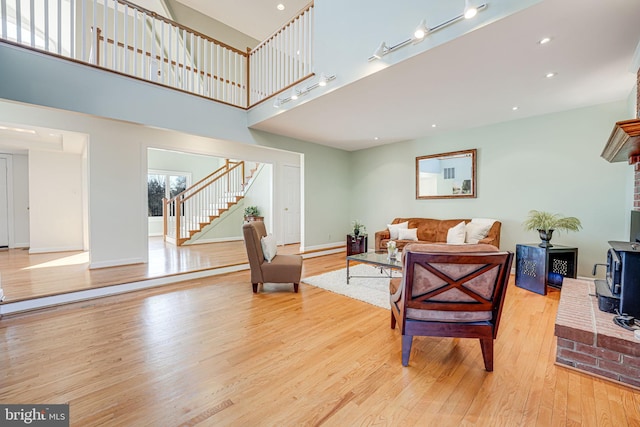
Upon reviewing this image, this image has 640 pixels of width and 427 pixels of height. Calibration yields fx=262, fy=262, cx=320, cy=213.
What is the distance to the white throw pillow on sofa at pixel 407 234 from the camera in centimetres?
516

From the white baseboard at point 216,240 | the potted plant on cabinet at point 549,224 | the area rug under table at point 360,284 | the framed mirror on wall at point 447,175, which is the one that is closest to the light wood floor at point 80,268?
the white baseboard at point 216,240

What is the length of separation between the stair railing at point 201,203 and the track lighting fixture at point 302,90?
415cm

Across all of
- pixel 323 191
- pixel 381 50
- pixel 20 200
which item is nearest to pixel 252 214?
pixel 323 191

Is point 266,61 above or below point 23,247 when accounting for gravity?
above

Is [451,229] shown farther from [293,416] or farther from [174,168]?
[174,168]

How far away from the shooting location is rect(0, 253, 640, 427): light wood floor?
59.4 inches

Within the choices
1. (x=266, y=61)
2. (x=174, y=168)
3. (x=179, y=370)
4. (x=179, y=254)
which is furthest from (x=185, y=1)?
(x=179, y=370)

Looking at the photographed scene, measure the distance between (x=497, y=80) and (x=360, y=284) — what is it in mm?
3103

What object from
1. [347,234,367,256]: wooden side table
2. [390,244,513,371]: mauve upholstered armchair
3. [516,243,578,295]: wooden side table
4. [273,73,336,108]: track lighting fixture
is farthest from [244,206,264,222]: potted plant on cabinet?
[390,244,513,371]: mauve upholstered armchair

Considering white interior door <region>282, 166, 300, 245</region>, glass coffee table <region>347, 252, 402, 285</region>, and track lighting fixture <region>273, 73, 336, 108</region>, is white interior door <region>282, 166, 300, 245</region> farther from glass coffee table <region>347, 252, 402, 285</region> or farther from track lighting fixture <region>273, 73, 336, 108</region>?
glass coffee table <region>347, 252, 402, 285</region>

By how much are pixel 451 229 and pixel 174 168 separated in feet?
28.0

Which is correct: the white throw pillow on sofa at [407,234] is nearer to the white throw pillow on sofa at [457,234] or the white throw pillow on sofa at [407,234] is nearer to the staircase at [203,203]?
the white throw pillow on sofa at [457,234]

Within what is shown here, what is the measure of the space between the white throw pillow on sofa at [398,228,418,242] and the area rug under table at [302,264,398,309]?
0.94 metres

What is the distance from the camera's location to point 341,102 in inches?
147
